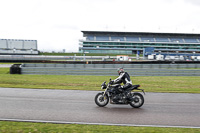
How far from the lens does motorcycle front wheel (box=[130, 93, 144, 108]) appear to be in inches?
326

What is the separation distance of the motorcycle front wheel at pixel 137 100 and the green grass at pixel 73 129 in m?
2.67

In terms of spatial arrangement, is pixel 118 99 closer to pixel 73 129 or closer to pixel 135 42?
pixel 73 129

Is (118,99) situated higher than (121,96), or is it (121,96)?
(121,96)

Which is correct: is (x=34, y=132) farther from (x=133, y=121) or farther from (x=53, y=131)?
(x=133, y=121)

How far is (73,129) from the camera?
5395 mm

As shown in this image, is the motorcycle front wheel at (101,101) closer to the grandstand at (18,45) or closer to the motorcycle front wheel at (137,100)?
the motorcycle front wheel at (137,100)

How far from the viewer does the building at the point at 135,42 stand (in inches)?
2972

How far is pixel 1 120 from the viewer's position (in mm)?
6168

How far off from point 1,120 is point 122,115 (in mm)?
3919

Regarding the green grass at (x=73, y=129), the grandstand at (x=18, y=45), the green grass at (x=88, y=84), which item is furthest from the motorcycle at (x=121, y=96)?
the grandstand at (x=18, y=45)

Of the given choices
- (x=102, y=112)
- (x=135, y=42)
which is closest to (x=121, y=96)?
(x=102, y=112)

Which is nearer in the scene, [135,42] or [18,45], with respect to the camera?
[18,45]

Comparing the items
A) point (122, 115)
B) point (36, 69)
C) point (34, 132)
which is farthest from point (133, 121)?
point (36, 69)

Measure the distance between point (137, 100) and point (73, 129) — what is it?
12.2ft
